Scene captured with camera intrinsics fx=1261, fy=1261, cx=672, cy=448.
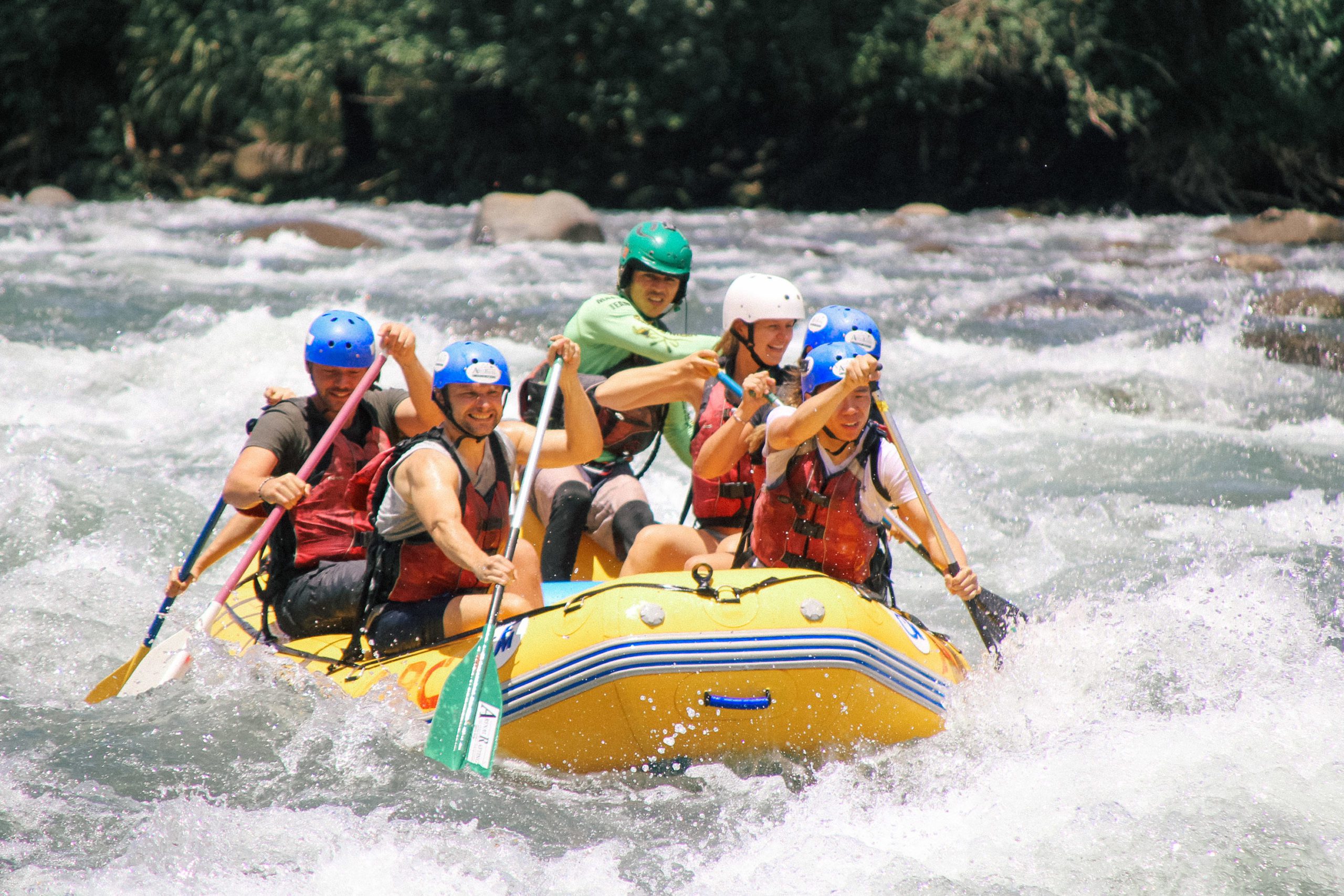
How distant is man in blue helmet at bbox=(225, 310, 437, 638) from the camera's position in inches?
167

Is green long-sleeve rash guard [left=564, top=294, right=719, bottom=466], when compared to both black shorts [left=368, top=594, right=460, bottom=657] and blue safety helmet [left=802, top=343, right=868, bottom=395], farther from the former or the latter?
black shorts [left=368, top=594, right=460, bottom=657]

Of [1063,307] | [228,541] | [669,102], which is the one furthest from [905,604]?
[669,102]

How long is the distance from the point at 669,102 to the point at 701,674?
17.5 metres

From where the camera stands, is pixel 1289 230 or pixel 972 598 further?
pixel 1289 230

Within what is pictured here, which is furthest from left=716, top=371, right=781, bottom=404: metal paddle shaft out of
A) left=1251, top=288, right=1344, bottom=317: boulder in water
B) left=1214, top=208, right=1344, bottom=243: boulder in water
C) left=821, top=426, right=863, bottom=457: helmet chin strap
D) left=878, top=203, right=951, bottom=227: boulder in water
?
left=878, top=203, right=951, bottom=227: boulder in water

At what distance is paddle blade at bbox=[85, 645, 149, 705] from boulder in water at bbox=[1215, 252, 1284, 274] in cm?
1161

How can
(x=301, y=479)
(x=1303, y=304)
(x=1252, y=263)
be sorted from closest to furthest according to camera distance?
(x=301, y=479)
(x=1303, y=304)
(x=1252, y=263)

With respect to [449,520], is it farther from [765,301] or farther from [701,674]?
[765,301]

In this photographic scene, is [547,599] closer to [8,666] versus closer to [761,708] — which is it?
[761,708]

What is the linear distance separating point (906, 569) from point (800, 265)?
7.70m

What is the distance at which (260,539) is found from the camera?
4238mm

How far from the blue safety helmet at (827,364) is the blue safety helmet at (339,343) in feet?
5.11

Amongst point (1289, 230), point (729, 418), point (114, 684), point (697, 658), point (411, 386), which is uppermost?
point (1289, 230)

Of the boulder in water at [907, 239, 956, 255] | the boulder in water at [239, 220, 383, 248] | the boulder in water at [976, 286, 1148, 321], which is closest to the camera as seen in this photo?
→ the boulder in water at [976, 286, 1148, 321]
